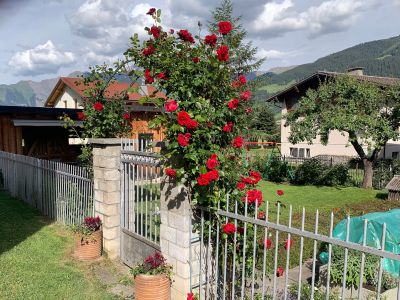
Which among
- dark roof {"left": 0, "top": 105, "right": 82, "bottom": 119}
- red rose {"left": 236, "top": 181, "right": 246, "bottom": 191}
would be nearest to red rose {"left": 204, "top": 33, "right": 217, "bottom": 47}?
red rose {"left": 236, "top": 181, "right": 246, "bottom": 191}

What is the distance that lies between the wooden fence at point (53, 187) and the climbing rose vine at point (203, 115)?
3.98 m

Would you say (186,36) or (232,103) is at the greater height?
(186,36)

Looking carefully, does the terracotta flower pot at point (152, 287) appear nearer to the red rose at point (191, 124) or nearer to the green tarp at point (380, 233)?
the red rose at point (191, 124)

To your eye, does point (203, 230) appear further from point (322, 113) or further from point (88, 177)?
point (322, 113)

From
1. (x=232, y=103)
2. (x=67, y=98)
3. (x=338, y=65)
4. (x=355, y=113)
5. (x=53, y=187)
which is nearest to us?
(x=232, y=103)

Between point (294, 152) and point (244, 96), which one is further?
point (294, 152)

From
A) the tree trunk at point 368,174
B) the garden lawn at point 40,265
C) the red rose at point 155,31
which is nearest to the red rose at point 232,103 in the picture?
the red rose at point 155,31

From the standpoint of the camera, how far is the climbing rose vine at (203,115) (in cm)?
381

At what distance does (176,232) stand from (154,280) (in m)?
0.69

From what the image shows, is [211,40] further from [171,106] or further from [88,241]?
[88,241]

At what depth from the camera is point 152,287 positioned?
4.50 metres

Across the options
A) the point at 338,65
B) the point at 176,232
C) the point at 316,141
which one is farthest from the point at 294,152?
the point at 338,65

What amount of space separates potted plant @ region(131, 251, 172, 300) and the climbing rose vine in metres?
1.17

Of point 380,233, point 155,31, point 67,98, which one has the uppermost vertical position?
point 67,98
